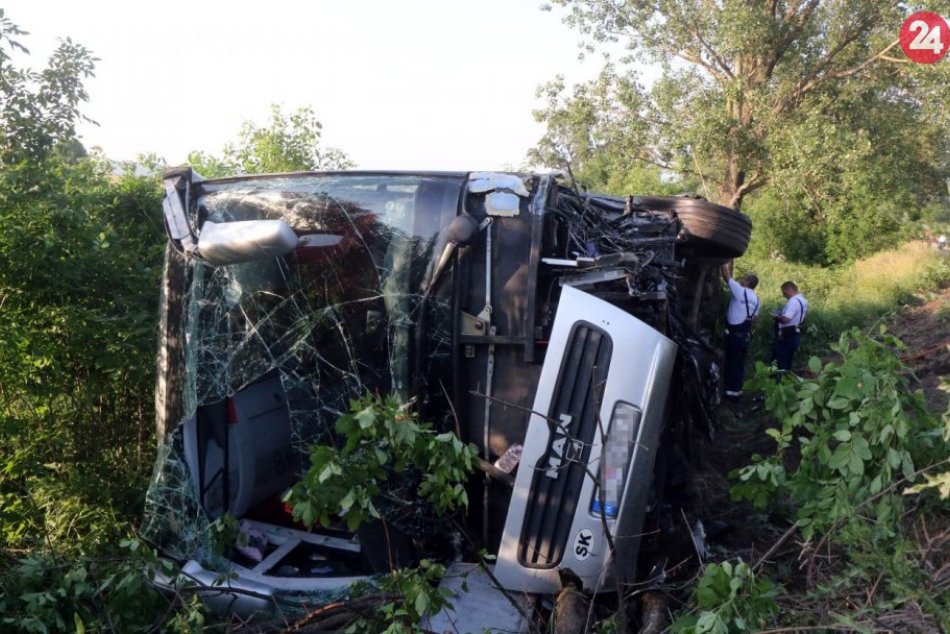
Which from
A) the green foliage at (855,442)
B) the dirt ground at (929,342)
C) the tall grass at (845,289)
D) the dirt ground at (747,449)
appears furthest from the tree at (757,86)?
the green foliage at (855,442)

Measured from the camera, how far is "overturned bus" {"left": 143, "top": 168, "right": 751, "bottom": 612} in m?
3.66

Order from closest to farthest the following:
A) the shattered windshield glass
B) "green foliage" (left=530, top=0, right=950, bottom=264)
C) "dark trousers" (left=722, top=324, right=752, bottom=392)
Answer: the shattered windshield glass → "dark trousers" (left=722, top=324, right=752, bottom=392) → "green foliage" (left=530, top=0, right=950, bottom=264)

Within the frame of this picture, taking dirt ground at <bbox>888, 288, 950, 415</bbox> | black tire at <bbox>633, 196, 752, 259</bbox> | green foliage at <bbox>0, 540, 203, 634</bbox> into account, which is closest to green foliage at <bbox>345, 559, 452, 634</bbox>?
green foliage at <bbox>0, 540, 203, 634</bbox>

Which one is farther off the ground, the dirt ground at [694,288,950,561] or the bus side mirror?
the bus side mirror

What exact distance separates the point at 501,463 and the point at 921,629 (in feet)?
5.70

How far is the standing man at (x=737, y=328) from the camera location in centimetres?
876

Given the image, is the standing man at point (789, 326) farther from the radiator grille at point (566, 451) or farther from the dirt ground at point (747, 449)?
the radiator grille at point (566, 451)

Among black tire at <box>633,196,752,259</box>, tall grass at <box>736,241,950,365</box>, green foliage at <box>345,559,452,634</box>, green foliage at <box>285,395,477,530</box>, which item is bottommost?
tall grass at <box>736,241,950,365</box>

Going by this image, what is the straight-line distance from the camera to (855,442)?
3572mm

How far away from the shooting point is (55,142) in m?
6.16

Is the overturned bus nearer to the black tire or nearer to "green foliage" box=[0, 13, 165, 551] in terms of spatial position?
"green foliage" box=[0, 13, 165, 551]

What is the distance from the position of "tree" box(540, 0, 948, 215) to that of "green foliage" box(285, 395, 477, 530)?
13.4 meters

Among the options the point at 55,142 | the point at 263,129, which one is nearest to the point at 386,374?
the point at 55,142

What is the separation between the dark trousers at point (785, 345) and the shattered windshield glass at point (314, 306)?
615 centimetres
